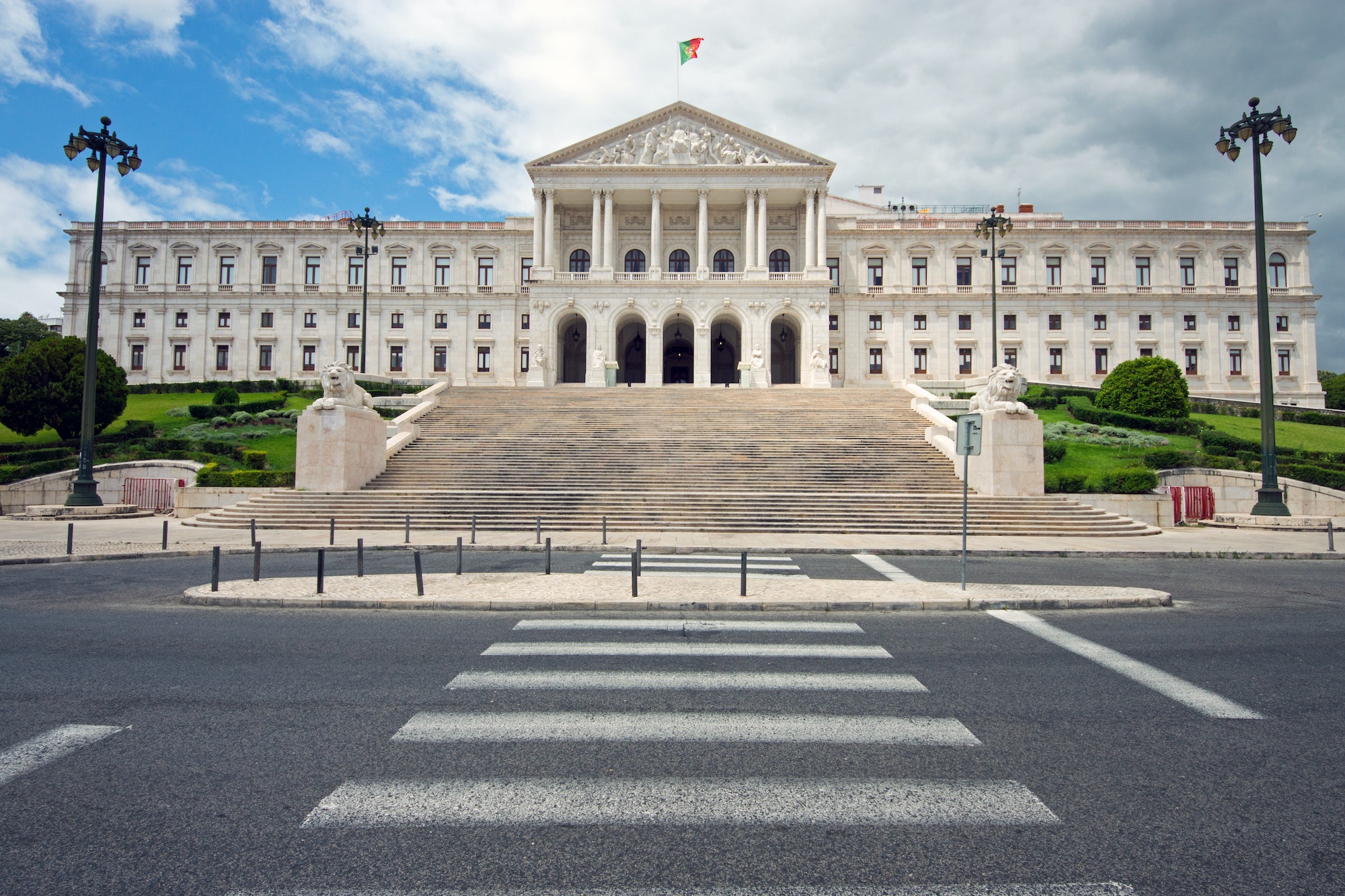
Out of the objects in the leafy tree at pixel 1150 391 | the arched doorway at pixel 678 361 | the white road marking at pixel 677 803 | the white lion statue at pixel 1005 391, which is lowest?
the white road marking at pixel 677 803

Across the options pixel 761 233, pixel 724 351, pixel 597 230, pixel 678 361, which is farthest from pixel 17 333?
pixel 761 233

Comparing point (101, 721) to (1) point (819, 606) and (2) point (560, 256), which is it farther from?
(2) point (560, 256)

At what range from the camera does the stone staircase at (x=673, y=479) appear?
66.4ft

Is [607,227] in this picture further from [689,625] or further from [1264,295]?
[689,625]

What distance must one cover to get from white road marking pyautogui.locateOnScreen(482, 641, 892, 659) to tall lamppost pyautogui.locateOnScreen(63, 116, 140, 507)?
868 inches

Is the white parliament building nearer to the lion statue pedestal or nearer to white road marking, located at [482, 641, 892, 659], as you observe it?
the lion statue pedestal

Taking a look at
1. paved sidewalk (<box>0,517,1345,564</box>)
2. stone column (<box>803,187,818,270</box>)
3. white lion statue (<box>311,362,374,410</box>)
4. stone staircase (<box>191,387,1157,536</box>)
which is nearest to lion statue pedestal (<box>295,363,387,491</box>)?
white lion statue (<box>311,362,374,410</box>)

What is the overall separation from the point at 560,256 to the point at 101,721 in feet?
186

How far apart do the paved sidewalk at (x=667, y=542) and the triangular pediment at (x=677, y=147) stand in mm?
40350

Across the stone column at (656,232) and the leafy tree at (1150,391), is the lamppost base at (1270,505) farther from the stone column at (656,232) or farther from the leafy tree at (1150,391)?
the stone column at (656,232)

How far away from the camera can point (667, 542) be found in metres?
16.9

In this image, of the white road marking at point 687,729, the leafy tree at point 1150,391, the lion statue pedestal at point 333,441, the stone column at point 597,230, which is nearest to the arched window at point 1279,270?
the leafy tree at point 1150,391

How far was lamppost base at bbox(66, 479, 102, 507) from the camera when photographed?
2277 cm

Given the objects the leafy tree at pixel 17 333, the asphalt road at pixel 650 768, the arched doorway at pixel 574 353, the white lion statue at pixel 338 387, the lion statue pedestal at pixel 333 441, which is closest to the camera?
the asphalt road at pixel 650 768
